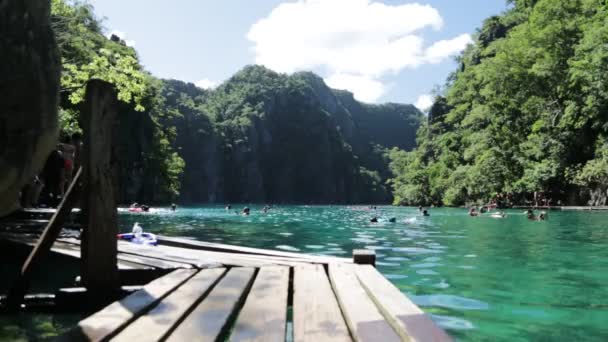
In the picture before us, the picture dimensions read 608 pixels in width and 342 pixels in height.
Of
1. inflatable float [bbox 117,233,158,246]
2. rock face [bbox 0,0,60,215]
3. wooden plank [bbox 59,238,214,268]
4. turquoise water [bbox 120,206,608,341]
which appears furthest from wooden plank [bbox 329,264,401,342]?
inflatable float [bbox 117,233,158,246]

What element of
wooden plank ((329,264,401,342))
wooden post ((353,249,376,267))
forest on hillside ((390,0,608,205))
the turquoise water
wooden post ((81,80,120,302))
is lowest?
the turquoise water

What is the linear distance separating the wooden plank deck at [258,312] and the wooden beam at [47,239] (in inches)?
52.5

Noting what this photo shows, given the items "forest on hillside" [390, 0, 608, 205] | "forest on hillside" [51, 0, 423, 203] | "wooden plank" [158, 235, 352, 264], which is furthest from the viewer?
"forest on hillside" [51, 0, 423, 203]

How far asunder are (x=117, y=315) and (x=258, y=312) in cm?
91

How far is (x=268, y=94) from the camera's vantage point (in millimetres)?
165750

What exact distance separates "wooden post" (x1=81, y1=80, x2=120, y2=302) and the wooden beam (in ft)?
0.91

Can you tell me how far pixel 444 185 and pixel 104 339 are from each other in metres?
76.8

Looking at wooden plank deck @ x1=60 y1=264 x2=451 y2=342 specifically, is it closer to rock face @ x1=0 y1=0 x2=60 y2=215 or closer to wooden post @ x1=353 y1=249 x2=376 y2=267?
wooden post @ x1=353 y1=249 x2=376 y2=267

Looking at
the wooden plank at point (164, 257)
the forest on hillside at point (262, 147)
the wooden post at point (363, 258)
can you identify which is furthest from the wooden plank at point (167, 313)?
the forest on hillside at point (262, 147)

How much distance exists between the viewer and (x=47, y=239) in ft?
16.8

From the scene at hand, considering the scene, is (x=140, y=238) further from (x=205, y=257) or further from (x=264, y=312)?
(x=264, y=312)

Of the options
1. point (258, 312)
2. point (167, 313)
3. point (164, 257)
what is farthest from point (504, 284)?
point (167, 313)

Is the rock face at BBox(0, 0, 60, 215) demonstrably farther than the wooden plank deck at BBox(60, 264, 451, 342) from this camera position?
Yes

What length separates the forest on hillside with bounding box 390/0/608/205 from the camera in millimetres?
43844
